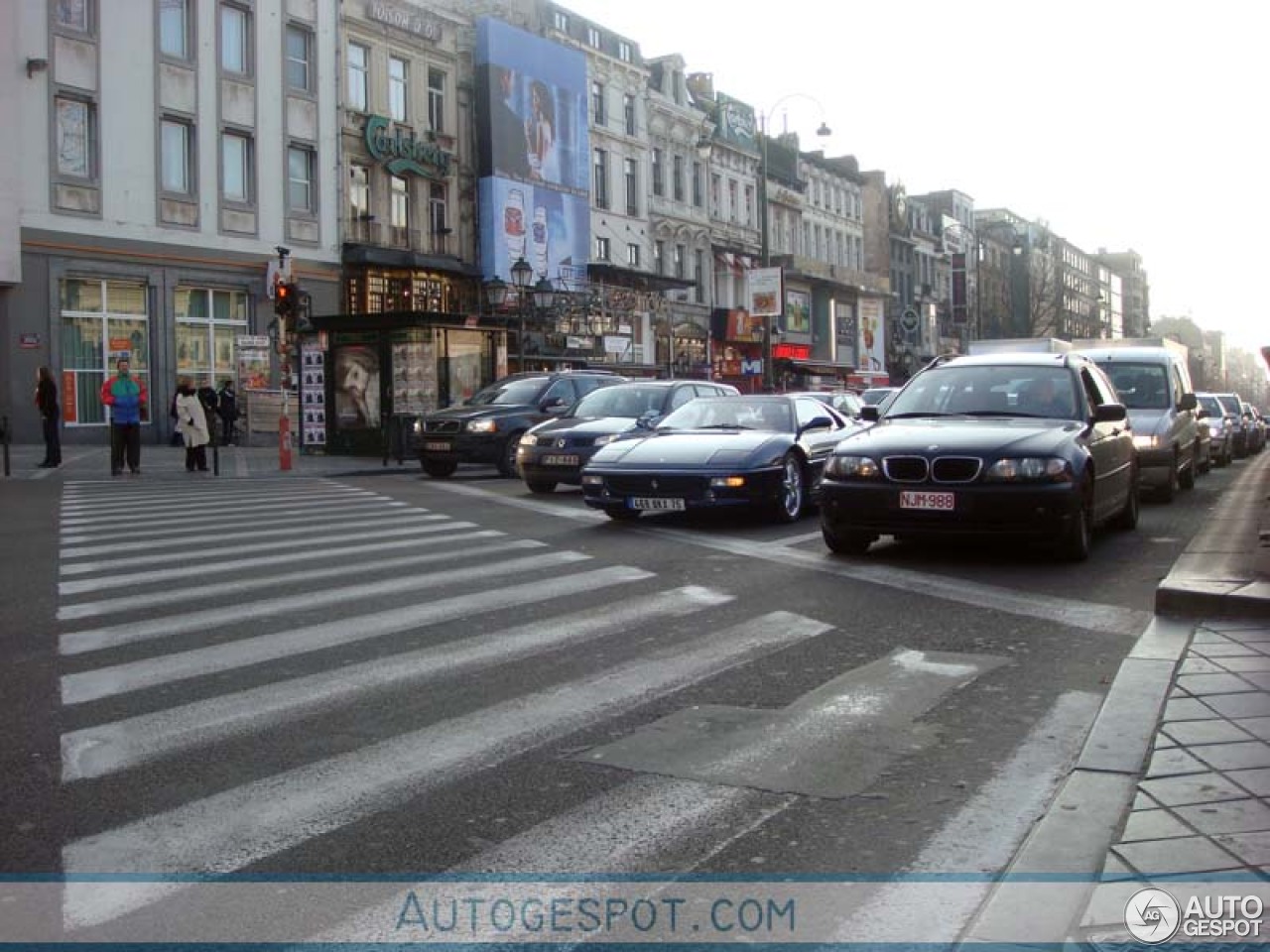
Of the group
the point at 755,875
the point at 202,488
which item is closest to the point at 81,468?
the point at 202,488

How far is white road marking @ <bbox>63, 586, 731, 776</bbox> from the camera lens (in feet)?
15.2

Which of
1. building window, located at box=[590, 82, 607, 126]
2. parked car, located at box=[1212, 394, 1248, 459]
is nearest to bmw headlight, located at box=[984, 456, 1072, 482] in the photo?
parked car, located at box=[1212, 394, 1248, 459]

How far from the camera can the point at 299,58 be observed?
37344 millimetres

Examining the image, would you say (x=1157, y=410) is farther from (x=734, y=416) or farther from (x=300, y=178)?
(x=300, y=178)

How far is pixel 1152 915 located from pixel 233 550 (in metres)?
8.97

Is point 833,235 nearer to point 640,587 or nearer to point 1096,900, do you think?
point 640,587

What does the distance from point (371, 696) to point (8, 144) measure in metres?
28.9

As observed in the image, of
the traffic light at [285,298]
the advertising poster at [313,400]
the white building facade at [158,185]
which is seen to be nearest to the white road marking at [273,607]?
the traffic light at [285,298]

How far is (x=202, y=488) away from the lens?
18.9 meters

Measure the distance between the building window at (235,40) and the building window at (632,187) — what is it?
68.0 ft

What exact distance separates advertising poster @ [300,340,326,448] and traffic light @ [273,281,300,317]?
4012mm

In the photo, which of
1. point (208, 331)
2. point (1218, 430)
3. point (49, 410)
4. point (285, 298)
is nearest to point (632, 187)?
point (208, 331)

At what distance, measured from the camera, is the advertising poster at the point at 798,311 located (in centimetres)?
6778

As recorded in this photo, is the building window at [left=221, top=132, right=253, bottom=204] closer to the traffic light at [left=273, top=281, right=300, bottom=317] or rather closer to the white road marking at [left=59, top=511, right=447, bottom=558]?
the traffic light at [left=273, top=281, right=300, bottom=317]
